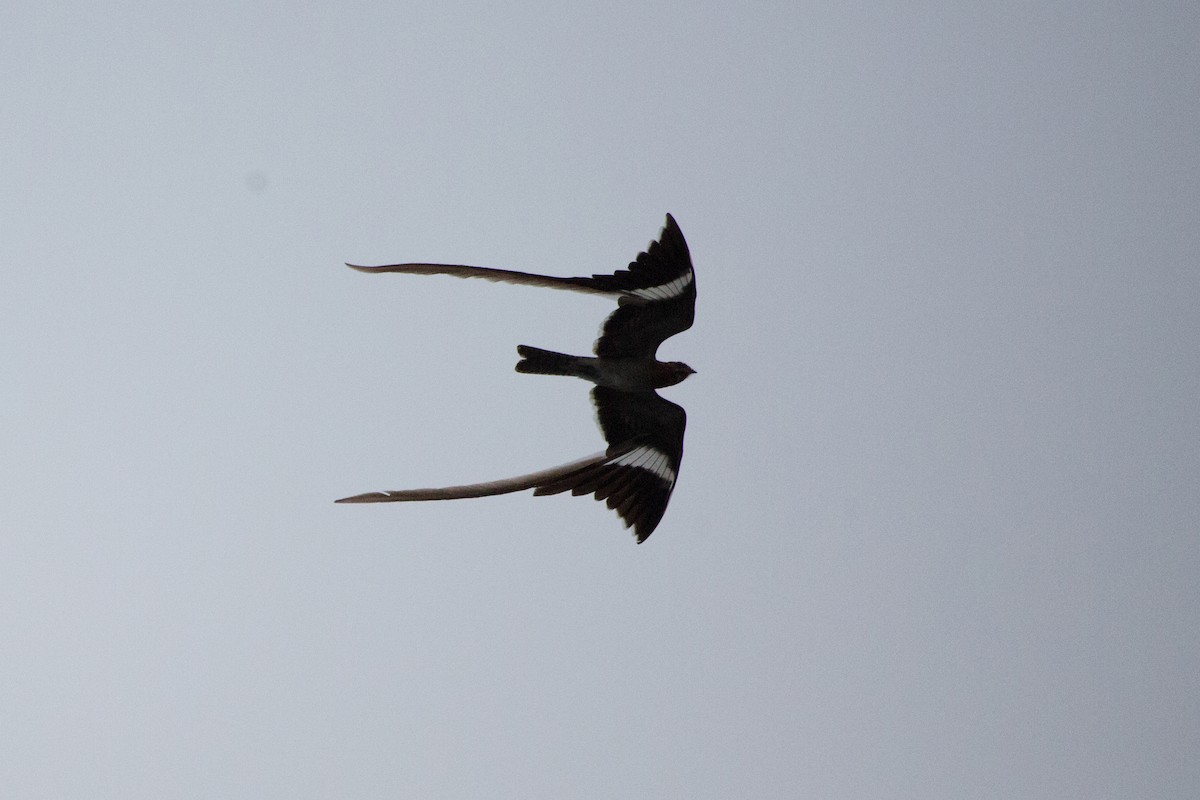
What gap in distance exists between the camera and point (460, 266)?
4.85 m

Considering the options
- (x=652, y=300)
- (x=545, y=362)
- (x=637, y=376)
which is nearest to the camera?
(x=545, y=362)

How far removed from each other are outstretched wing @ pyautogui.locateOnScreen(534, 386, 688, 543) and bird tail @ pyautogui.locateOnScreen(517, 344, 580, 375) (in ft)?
1.37

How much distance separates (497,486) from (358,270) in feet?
3.91

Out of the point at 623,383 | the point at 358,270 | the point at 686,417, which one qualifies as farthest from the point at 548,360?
the point at 358,270

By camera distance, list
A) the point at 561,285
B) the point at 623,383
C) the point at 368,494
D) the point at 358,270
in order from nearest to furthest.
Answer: the point at 368,494 < the point at 358,270 < the point at 561,285 < the point at 623,383

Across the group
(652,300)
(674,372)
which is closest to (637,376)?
(674,372)

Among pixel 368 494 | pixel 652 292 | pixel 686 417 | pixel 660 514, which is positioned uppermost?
pixel 652 292

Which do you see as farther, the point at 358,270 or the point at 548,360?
the point at 548,360

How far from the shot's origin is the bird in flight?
5961 millimetres

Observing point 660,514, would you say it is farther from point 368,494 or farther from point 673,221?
point 368,494

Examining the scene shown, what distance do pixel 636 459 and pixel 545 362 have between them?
89 centimetres

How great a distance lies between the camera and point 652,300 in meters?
6.25

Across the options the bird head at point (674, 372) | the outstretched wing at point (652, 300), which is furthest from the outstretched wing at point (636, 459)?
the outstretched wing at point (652, 300)

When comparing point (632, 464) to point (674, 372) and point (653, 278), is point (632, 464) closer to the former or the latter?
point (674, 372)
